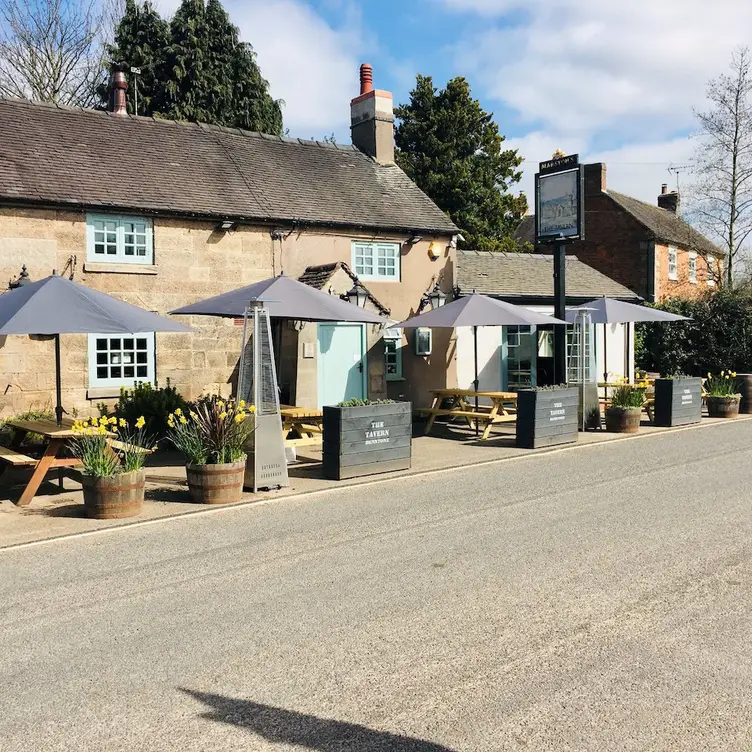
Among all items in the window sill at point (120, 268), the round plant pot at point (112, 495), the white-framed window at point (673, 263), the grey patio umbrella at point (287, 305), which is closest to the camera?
the round plant pot at point (112, 495)

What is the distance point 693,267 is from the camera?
31.5m

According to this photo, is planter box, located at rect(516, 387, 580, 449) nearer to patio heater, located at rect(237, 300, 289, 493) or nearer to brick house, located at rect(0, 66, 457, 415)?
brick house, located at rect(0, 66, 457, 415)

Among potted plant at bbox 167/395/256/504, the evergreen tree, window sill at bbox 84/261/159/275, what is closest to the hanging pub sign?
window sill at bbox 84/261/159/275

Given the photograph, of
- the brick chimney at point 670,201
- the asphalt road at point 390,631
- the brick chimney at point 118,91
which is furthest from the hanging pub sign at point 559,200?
the brick chimney at point 670,201

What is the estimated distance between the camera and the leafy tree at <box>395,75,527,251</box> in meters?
34.5

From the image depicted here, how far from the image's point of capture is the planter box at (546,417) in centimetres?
1284

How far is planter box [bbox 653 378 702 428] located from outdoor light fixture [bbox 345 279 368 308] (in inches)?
252

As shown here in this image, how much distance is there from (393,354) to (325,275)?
286 centimetres

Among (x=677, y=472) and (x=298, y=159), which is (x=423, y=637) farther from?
(x=298, y=159)

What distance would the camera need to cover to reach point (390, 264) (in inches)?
675

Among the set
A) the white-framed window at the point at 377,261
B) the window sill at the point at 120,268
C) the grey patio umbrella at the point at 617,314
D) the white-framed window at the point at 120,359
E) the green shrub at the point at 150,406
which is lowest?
the green shrub at the point at 150,406

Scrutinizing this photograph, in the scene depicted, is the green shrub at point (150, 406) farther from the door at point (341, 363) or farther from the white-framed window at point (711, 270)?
the white-framed window at point (711, 270)

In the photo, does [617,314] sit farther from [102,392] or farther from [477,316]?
[102,392]

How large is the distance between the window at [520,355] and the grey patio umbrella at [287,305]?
29.7ft
